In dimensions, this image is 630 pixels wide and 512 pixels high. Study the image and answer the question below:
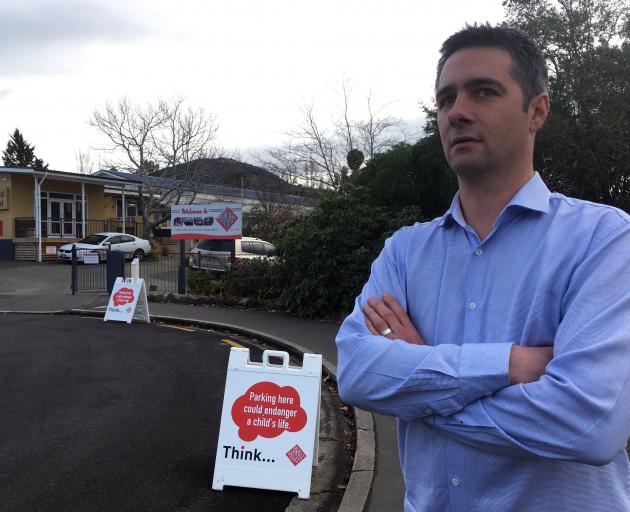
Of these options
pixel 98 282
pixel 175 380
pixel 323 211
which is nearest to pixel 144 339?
pixel 175 380

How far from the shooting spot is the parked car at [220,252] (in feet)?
54.1

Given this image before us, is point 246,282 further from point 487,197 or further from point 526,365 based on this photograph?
point 526,365

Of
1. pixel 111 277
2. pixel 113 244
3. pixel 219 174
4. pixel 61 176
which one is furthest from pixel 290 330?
pixel 219 174

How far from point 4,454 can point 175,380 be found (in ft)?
9.09

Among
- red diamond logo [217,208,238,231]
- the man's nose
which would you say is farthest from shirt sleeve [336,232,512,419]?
red diamond logo [217,208,238,231]

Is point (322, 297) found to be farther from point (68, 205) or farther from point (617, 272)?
point (68, 205)

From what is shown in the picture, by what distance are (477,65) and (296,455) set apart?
11.1ft

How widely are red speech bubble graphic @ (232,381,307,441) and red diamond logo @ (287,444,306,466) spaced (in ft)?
0.46

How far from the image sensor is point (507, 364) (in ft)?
5.10

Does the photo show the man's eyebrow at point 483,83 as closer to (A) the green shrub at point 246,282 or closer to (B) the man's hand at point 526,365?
(B) the man's hand at point 526,365

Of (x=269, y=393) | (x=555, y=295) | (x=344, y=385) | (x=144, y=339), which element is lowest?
(x=144, y=339)

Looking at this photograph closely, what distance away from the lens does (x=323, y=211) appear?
514 inches

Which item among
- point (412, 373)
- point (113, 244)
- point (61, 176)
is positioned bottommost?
point (113, 244)

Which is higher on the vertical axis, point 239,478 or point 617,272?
point 617,272
